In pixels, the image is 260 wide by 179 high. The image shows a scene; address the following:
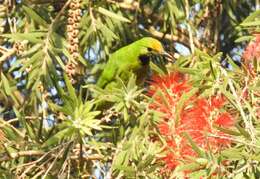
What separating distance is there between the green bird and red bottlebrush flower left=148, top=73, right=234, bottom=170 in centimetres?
105

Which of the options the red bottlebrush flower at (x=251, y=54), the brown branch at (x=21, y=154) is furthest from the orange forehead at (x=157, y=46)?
the brown branch at (x=21, y=154)

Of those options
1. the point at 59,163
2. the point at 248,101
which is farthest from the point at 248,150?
the point at 59,163

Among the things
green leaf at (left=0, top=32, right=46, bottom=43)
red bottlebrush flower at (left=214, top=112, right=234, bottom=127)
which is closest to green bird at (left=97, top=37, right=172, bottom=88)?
green leaf at (left=0, top=32, right=46, bottom=43)

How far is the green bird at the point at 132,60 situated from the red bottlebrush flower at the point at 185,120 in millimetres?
1047

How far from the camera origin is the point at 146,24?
400 centimetres

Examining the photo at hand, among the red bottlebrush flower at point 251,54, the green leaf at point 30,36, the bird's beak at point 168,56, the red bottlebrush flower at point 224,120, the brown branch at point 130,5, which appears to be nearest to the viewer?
the red bottlebrush flower at point 224,120

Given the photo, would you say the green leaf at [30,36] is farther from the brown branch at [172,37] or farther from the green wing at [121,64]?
the brown branch at [172,37]

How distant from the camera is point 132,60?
143 inches

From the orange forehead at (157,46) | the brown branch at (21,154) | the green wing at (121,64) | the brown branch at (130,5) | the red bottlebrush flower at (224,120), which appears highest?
the brown branch at (130,5)

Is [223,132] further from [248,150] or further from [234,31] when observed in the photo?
[234,31]

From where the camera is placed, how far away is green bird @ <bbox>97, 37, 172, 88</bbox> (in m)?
3.54

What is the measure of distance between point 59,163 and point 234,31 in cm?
203

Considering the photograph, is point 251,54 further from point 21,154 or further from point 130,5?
point 130,5

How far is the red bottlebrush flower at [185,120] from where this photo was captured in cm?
214
